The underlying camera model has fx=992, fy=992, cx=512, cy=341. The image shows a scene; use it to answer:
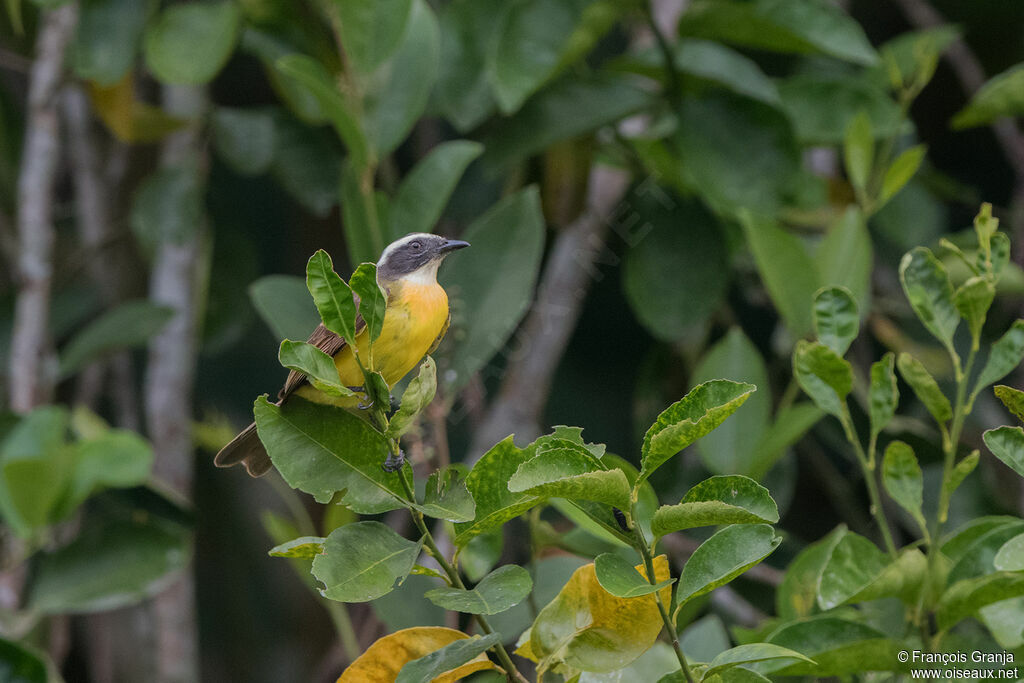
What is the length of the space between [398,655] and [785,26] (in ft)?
3.14

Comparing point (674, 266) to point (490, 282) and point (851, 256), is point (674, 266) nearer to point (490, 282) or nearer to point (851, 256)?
point (851, 256)

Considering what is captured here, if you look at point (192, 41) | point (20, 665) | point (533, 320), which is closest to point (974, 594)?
point (20, 665)

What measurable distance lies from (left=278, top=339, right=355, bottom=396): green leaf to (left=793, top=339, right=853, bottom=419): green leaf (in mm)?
296

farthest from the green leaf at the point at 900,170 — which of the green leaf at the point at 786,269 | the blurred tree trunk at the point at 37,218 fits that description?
the blurred tree trunk at the point at 37,218

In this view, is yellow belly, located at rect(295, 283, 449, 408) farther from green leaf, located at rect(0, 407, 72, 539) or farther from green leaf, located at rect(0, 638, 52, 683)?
green leaf, located at rect(0, 407, 72, 539)

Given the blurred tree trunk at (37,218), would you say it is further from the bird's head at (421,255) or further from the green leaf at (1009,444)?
the green leaf at (1009,444)

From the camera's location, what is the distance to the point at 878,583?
582 mm

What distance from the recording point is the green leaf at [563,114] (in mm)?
1223

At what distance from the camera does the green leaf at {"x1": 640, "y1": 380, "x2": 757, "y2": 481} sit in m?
0.41

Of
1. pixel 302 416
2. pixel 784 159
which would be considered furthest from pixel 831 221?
pixel 302 416

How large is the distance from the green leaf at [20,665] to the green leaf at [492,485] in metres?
0.47

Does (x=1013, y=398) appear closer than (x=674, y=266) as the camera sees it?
Yes

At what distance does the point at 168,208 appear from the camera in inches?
56.5
